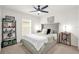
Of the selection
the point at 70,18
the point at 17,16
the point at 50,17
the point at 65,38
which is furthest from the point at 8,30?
the point at 70,18

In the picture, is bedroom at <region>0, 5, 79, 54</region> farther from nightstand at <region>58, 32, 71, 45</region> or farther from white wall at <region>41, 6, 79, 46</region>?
nightstand at <region>58, 32, 71, 45</region>

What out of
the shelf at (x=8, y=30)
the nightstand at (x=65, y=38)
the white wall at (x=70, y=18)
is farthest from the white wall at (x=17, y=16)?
the nightstand at (x=65, y=38)

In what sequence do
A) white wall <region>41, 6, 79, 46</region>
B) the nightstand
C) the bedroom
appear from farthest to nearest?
the nightstand → white wall <region>41, 6, 79, 46</region> → the bedroom

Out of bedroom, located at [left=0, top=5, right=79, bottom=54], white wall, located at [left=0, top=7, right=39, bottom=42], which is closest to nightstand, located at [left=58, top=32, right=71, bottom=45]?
bedroom, located at [left=0, top=5, right=79, bottom=54]

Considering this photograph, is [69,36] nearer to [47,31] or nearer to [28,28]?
[47,31]

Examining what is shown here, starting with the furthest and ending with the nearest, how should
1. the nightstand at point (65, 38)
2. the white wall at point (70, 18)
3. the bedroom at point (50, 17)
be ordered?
the nightstand at point (65, 38) → the white wall at point (70, 18) → the bedroom at point (50, 17)

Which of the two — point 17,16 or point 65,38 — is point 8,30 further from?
point 65,38

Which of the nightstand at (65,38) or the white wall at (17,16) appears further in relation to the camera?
the nightstand at (65,38)

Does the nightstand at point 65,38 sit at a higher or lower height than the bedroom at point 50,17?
lower

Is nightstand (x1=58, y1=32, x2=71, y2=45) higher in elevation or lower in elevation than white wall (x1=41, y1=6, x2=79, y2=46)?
lower

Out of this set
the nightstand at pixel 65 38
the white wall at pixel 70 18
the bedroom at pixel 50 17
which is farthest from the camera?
the nightstand at pixel 65 38

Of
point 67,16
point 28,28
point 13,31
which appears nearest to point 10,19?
point 13,31

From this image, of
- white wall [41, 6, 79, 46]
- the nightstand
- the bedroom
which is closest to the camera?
the bedroom

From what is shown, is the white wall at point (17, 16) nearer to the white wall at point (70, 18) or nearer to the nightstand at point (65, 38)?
the white wall at point (70, 18)
